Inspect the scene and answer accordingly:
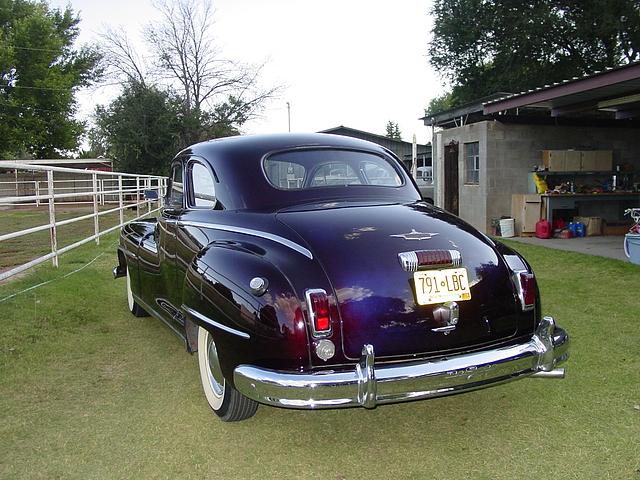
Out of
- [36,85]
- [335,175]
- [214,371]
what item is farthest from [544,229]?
[36,85]

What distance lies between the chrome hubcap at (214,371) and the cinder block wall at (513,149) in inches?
385

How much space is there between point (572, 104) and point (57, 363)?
9841 mm

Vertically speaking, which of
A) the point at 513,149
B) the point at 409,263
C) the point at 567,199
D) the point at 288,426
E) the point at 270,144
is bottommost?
the point at 288,426

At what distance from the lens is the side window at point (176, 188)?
4166 millimetres

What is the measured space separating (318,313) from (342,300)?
0.43 ft

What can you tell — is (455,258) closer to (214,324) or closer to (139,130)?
(214,324)

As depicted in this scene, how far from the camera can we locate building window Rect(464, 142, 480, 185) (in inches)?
495

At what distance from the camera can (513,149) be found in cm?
1200

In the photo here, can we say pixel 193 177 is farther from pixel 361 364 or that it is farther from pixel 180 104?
pixel 180 104

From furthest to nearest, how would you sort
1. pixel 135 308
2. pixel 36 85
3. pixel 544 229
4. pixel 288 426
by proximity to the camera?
pixel 36 85 < pixel 544 229 < pixel 135 308 < pixel 288 426

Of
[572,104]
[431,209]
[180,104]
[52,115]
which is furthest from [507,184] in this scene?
[52,115]

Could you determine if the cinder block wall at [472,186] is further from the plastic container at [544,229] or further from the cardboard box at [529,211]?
the plastic container at [544,229]

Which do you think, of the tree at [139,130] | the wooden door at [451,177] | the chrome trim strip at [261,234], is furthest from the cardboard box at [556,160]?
the tree at [139,130]

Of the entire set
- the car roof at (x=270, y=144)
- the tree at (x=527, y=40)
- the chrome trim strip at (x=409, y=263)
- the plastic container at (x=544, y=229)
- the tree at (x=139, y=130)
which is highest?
the tree at (x=527, y=40)
